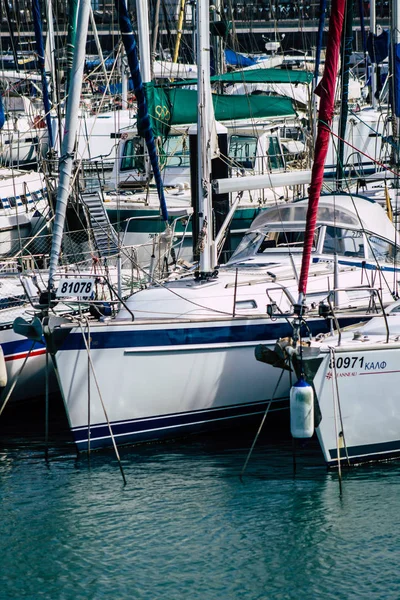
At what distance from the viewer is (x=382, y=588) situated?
912 cm

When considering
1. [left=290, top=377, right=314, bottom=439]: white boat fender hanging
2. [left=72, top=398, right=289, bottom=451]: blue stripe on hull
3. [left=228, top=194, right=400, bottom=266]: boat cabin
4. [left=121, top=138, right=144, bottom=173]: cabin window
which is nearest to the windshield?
[left=228, top=194, right=400, bottom=266]: boat cabin

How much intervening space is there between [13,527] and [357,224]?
6.75m

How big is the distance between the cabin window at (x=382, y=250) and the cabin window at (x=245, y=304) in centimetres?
231

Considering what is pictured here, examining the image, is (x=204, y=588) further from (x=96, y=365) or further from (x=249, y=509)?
(x=96, y=365)

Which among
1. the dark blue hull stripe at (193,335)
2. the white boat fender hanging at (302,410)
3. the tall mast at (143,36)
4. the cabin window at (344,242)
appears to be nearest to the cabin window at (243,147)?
the tall mast at (143,36)

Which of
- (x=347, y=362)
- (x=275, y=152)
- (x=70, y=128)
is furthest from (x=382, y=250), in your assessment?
(x=275, y=152)

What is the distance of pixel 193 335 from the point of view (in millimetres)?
12641

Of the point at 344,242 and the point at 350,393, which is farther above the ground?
the point at 344,242

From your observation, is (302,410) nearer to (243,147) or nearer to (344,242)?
(344,242)

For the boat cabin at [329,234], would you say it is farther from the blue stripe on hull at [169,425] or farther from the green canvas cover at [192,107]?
the green canvas cover at [192,107]

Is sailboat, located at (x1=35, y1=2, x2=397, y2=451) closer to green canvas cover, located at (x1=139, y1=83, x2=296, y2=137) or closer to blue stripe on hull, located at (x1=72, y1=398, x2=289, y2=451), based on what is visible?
blue stripe on hull, located at (x1=72, y1=398, x2=289, y2=451)

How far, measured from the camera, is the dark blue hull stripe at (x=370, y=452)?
38.8ft

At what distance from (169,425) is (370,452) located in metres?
2.62

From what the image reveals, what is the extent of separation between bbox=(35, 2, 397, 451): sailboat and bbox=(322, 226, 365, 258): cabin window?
20cm
